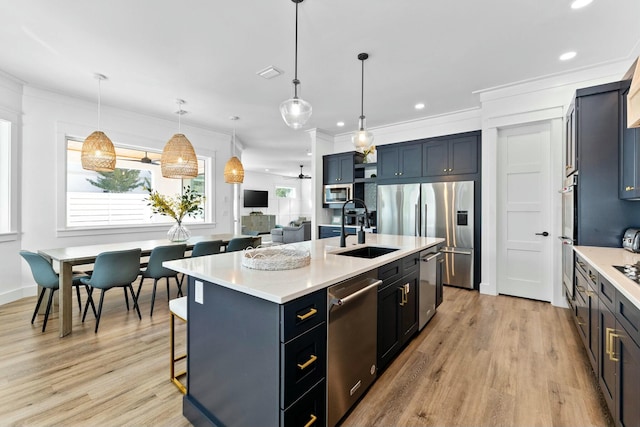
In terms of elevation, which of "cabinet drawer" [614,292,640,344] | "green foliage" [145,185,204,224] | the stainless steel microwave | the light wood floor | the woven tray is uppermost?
the stainless steel microwave

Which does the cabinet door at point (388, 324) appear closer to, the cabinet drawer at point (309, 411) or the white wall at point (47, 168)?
the cabinet drawer at point (309, 411)

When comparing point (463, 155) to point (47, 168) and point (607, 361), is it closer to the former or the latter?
point (607, 361)

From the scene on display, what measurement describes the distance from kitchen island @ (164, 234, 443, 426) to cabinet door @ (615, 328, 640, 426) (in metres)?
1.26

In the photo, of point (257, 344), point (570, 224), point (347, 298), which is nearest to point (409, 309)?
point (347, 298)

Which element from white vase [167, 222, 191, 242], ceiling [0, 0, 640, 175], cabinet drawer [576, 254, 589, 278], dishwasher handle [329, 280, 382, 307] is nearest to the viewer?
dishwasher handle [329, 280, 382, 307]

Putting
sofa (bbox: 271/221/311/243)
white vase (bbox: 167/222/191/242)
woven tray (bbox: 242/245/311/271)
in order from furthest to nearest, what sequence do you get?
sofa (bbox: 271/221/311/243) → white vase (bbox: 167/222/191/242) → woven tray (bbox: 242/245/311/271)

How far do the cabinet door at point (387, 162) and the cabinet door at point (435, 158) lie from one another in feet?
1.70

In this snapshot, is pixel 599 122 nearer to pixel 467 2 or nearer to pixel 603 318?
pixel 467 2

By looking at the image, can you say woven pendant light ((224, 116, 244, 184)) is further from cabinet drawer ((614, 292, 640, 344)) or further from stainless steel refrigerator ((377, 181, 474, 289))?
cabinet drawer ((614, 292, 640, 344))

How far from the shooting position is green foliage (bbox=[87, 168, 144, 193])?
4.85 metres

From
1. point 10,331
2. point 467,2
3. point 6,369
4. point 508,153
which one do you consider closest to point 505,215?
point 508,153

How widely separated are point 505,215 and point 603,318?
2.54m

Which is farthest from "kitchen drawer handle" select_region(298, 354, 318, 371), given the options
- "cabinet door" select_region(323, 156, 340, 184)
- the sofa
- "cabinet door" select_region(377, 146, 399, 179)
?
the sofa

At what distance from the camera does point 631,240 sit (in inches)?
89.6
